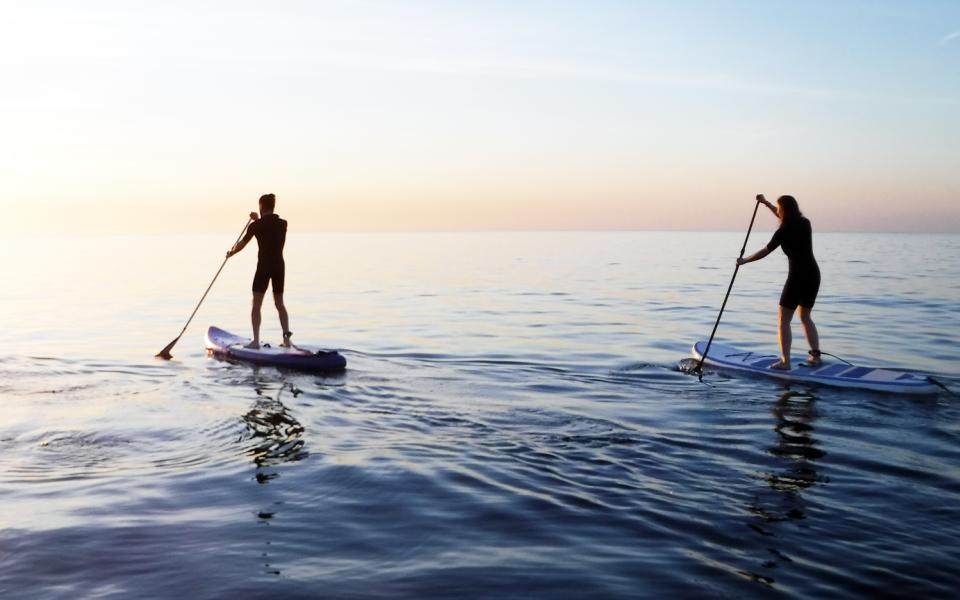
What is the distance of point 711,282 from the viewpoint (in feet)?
107

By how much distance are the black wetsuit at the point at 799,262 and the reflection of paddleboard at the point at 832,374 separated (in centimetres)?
89

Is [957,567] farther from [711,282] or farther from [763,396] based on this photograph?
[711,282]

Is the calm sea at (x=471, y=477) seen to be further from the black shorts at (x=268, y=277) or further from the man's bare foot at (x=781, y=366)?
the black shorts at (x=268, y=277)

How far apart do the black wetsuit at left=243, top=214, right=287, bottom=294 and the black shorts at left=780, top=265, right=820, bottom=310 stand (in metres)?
7.39

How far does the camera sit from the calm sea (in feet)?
15.6

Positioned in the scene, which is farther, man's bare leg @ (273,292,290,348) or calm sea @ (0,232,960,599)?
man's bare leg @ (273,292,290,348)

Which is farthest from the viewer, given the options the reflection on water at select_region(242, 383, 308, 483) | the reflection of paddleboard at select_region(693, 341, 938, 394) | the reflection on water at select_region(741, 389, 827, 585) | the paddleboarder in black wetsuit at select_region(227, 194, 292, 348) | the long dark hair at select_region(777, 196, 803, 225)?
the paddleboarder in black wetsuit at select_region(227, 194, 292, 348)

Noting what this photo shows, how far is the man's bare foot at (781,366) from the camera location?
36.6 feet

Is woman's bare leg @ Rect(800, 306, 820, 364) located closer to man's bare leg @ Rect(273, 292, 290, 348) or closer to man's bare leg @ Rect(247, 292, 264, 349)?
man's bare leg @ Rect(273, 292, 290, 348)

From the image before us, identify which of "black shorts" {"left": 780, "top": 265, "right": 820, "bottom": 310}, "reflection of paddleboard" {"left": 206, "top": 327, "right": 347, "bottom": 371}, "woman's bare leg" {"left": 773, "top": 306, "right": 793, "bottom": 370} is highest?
"black shorts" {"left": 780, "top": 265, "right": 820, "bottom": 310}

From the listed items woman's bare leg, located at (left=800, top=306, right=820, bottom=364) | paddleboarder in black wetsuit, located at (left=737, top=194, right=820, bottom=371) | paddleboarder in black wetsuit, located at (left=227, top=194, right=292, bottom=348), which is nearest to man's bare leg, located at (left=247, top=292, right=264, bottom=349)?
paddleboarder in black wetsuit, located at (left=227, top=194, right=292, bottom=348)

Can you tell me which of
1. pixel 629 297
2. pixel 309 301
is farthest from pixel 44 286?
pixel 629 297

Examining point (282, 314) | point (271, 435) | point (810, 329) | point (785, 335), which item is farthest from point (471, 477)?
point (282, 314)

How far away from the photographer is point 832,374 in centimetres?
1072
